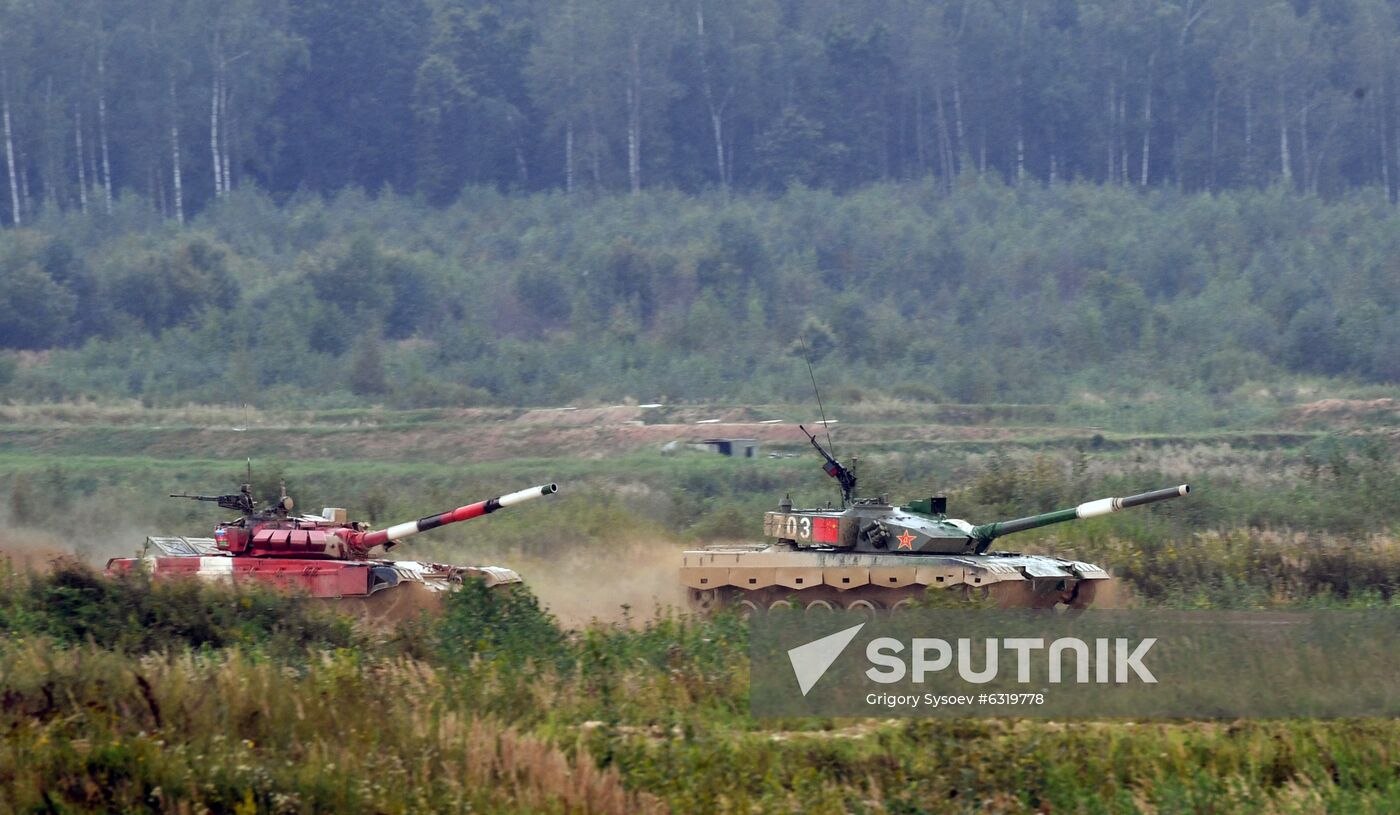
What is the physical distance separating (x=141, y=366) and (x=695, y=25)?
36.1m

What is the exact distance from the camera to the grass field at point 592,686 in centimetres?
1307

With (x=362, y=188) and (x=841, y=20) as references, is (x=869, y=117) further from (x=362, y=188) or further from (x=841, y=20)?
(x=362, y=188)

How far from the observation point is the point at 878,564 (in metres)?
23.1

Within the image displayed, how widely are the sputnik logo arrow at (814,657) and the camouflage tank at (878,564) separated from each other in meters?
7.07

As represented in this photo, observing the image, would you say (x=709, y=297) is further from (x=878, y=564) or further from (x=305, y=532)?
(x=878, y=564)

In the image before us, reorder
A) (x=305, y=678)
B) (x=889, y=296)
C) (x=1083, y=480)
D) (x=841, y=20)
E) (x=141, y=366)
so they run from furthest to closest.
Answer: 1. (x=841, y=20)
2. (x=889, y=296)
3. (x=141, y=366)
4. (x=1083, y=480)
5. (x=305, y=678)

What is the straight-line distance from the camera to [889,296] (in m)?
68.4

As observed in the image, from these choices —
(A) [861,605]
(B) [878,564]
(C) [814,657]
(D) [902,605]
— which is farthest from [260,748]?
(B) [878,564]

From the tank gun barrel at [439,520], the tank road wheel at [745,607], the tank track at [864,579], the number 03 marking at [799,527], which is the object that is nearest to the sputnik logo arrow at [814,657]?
the tank track at [864,579]

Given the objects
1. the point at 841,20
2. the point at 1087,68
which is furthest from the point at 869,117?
the point at 1087,68

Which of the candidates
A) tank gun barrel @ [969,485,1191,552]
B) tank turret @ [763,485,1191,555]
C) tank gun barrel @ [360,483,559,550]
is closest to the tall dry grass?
tank gun barrel @ [360,483,559,550]

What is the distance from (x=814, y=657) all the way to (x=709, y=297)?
49142mm

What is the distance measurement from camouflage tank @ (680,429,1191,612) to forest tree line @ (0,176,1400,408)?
29.0m

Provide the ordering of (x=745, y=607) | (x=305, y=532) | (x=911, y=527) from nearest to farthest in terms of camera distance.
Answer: (x=911, y=527)
(x=745, y=607)
(x=305, y=532)
